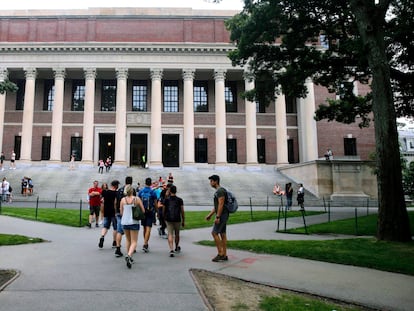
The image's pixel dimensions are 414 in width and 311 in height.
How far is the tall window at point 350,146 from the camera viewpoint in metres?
40.8

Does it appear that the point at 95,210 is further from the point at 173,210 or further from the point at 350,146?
the point at 350,146

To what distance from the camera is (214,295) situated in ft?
17.9

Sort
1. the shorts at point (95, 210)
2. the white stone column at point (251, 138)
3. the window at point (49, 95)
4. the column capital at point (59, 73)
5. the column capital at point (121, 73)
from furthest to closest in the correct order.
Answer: the window at point (49, 95) → the column capital at point (121, 73) → the column capital at point (59, 73) → the white stone column at point (251, 138) → the shorts at point (95, 210)

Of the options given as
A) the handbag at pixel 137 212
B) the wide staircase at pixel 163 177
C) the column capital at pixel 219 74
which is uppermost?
the column capital at pixel 219 74

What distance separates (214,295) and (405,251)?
5.80m

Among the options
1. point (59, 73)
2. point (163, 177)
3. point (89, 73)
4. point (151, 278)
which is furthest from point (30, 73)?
point (151, 278)

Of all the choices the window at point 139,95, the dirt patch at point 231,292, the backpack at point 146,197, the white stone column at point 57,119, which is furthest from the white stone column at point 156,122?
the dirt patch at point 231,292

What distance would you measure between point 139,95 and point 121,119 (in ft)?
19.0

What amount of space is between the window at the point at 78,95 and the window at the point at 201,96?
1262cm

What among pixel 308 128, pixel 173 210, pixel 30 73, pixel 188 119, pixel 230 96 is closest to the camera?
pixel 173 210

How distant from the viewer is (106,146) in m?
41.1

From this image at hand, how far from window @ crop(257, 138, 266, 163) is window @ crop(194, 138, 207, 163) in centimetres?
595

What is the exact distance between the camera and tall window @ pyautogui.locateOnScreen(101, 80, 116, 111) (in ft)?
136

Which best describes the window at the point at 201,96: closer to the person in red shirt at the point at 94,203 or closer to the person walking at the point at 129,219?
the person in red shirt at the point at 94,203
